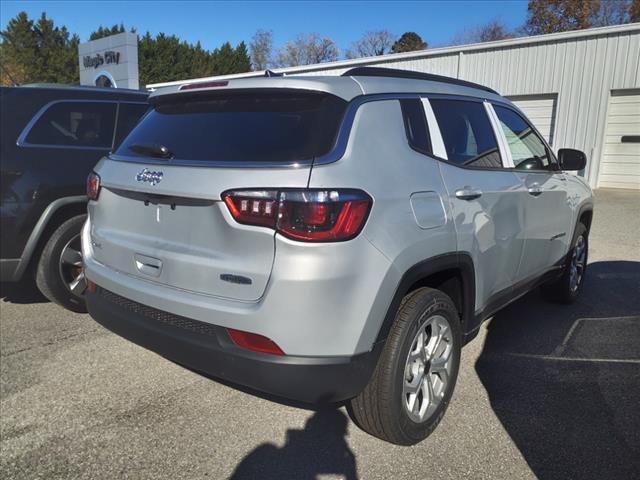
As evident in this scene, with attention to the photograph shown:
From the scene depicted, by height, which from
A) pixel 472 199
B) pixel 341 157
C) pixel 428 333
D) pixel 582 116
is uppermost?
pixel 582 116

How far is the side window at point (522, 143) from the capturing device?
372cm

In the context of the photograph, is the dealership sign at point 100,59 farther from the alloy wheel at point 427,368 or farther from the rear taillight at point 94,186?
the alloy wheel at point 427,368

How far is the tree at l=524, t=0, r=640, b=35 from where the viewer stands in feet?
125

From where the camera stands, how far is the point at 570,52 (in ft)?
44.5

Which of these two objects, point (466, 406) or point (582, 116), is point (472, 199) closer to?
Result: point (466, 406)

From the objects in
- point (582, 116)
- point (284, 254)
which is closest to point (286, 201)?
point (284, 254)

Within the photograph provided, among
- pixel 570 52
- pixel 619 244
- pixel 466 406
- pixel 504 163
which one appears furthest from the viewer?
pixel 570 52

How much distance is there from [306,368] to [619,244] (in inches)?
282

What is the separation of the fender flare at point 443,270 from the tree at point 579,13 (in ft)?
136

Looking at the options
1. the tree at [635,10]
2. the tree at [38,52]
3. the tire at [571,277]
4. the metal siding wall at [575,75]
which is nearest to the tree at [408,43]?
the tree at [635,10]

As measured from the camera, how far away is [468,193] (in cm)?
289

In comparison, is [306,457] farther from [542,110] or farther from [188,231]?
[542,110]

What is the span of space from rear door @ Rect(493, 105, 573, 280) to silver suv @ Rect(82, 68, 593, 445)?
0.53 metres

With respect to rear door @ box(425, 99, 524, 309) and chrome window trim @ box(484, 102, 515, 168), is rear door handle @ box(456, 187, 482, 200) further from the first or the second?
chrome window trim @ box(484, 102, 515, 168)
